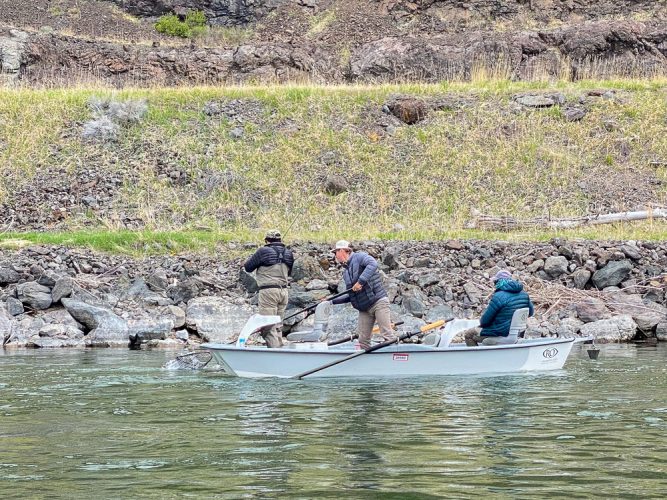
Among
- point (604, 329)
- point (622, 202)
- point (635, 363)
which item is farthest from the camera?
point (622, 202)

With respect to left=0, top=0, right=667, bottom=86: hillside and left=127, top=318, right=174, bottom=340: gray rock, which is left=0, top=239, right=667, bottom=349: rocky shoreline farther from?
left=0, top=0, right=667, bottom=86: hillside

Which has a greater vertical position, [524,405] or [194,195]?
[194,195]

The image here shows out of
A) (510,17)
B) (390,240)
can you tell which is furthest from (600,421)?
(510,17)

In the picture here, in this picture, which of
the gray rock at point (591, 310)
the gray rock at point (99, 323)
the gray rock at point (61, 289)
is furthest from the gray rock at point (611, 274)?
the gray rock at point (61, 289)

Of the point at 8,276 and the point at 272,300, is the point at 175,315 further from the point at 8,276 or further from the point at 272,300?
the point at 272,300

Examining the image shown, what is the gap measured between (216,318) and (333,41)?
30896 millimetres

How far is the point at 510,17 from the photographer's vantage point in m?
48.5

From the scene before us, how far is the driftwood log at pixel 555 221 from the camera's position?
84.7ft

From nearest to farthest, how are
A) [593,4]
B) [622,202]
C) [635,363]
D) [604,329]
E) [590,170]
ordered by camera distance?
[635,363] < [604,329] < [622,202] < [590,170] < [593,4]

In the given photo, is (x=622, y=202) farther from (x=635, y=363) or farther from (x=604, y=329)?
(x=635, y=363)

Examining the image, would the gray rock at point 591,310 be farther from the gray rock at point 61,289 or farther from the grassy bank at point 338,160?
the gray rock at point 61,289

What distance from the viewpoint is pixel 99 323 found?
18.9m

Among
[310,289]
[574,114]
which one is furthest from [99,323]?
[574,114]

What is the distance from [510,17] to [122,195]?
88.4 feet
